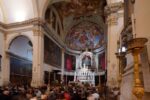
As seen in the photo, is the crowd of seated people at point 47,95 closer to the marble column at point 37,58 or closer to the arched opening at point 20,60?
the marble column at point 37,58

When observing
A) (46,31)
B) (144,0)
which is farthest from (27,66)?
(144,0)

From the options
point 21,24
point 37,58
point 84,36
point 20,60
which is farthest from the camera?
point 84,36

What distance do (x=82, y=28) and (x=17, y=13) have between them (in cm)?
1551

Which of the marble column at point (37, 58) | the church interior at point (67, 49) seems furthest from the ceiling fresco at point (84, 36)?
the marble column at point (37, 58)

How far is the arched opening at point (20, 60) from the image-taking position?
846 inches

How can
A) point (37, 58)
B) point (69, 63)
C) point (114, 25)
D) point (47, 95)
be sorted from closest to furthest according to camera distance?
1. point (47, 95)
2. point (114, 25)
3. point (37, 58)
4. point (69, 63)

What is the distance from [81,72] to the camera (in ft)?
111

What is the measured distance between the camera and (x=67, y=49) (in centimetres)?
3375

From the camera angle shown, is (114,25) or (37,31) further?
(37,31)

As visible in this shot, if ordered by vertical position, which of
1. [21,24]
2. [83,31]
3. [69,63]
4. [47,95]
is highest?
[83,31]

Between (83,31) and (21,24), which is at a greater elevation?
(83,31)

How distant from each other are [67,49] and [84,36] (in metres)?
3.46

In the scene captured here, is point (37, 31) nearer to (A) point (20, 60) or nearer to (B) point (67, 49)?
(A) point (20, 60)

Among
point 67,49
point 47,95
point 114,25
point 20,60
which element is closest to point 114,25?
point 114,25
